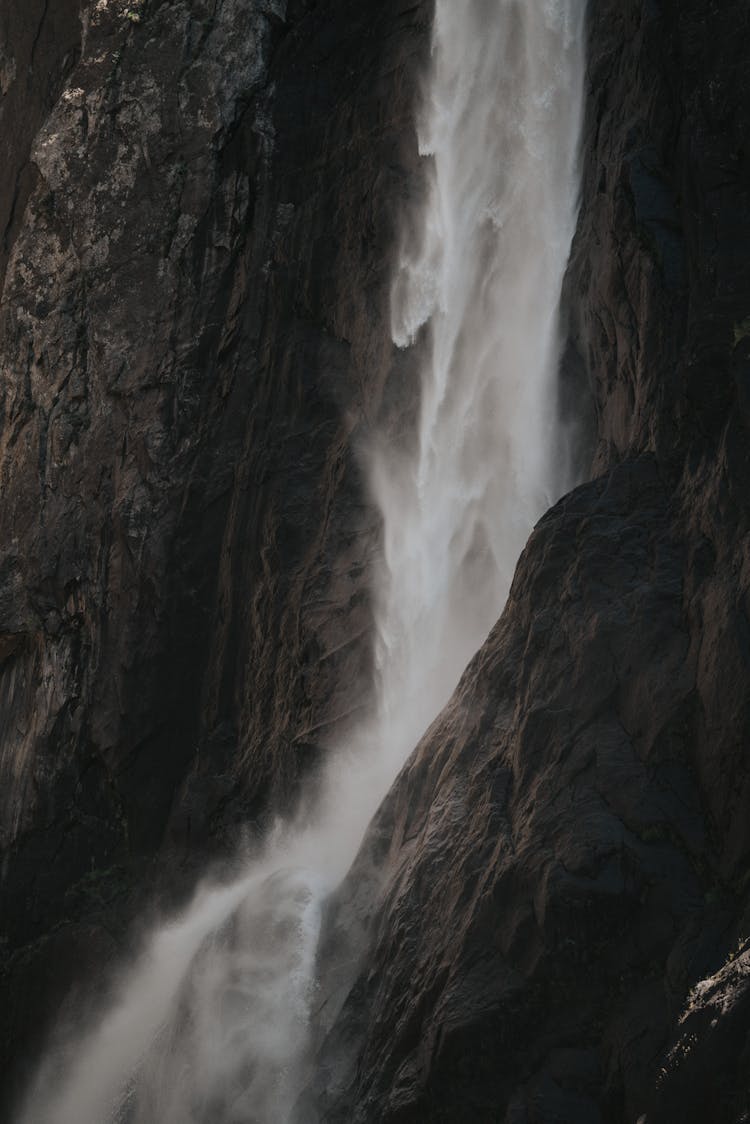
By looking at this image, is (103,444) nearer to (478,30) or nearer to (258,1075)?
(478,30)

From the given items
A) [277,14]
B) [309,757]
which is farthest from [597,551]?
[277,14]

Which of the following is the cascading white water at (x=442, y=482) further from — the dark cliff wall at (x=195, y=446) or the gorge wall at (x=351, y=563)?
the dark cliff wall at (x=195, y=446)

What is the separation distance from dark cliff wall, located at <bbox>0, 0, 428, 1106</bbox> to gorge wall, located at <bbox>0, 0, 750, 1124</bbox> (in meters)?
0.05

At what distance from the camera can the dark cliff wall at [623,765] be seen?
7781mm

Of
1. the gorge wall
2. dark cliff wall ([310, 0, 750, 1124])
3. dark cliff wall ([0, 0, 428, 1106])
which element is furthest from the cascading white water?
dark cliff wall ([310, 0, 750, 1124])

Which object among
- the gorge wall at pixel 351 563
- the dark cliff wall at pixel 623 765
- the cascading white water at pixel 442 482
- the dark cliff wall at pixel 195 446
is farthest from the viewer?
the dark cliff wall at pixel 195 446

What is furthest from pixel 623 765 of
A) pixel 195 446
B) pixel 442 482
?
pixel 195 446

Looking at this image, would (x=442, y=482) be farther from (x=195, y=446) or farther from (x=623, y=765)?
(x=623, y=765)

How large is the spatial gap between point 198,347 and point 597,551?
1017cm

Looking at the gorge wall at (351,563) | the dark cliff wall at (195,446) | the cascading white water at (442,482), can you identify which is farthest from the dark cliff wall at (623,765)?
the dark cliff wall at (195,446)

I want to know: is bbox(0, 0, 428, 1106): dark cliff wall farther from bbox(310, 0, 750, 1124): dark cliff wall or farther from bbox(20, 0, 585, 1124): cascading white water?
bbox(310, 0, 750, 1124): dark cliff wall

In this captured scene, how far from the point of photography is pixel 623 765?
865cm

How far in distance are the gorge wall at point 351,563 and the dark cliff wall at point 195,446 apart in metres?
0.05

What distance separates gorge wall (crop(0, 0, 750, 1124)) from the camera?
826cm
